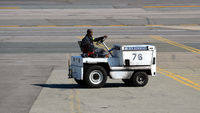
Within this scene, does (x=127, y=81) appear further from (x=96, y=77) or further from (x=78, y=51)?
(x=78, y=51)

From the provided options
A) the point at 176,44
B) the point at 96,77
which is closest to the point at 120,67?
the point at 96,77

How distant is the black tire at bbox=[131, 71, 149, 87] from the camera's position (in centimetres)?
1688

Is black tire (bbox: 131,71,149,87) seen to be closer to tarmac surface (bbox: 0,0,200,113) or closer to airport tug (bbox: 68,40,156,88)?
airport tug (bbox: 68,40,156,88)

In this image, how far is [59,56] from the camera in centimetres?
2697

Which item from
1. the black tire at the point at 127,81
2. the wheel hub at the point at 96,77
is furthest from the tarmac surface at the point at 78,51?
the wheel hub at the point at 96,77

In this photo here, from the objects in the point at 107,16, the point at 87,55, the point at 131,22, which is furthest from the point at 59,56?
the point at 107,16

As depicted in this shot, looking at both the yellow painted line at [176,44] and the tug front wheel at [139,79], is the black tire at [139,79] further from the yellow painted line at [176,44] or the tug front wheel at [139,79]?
the yellow painted line at [176,44]

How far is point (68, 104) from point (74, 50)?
16.0 metres

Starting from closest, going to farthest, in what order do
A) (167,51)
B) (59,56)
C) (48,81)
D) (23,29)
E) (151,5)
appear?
1. (48,81)
2. (59,56)
3. (167,51)
4. (23,29)
5. (151,5)

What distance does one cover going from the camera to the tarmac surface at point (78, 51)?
14133 mm

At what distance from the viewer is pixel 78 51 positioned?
29234 millimetres

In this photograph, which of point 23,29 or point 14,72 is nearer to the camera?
point 14,72

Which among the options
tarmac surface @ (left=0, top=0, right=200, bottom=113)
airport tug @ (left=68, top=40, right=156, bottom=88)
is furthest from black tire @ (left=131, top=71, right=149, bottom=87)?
tarmac surface @ (left=0, top=0, right=200, bottom=113)

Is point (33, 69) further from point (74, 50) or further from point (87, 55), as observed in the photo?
point (74, 50)
